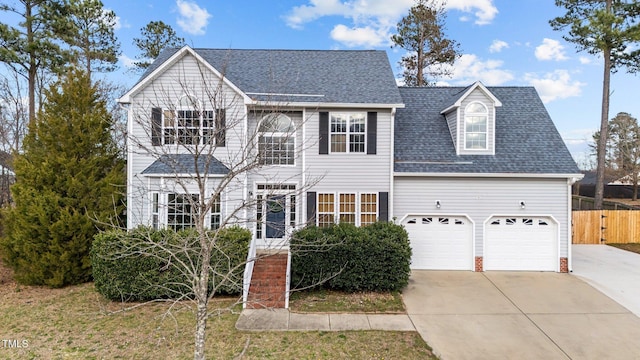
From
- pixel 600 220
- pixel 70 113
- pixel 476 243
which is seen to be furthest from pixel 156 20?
pixel 600 220

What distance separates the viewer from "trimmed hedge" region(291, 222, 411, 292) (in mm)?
9680

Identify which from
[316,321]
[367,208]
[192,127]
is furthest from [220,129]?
[367,208]

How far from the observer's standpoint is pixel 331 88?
12664mm

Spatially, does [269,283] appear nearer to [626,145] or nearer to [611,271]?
[611,271]

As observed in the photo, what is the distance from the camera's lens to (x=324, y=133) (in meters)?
12.0

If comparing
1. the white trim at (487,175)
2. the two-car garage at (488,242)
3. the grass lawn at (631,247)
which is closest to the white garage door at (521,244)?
the two-car garage at (488,242)

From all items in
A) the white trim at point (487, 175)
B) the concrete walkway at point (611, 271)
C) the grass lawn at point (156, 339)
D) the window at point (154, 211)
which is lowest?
the grass lawn at point (156, 339)

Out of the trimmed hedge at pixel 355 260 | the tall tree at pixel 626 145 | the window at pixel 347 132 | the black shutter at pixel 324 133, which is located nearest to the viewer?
the trimmed hedge at pixel 355 260

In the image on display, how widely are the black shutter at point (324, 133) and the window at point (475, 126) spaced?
5514 millimetres

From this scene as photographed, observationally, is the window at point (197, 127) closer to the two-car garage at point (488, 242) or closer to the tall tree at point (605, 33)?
the two-car garage at point (488, 242)

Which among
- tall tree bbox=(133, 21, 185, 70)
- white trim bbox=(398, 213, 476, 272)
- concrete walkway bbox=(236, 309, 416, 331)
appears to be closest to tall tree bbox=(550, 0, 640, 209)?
white trim bbox=(398, 213, 476, 272)

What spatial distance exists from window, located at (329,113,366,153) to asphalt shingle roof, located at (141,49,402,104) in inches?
23.5

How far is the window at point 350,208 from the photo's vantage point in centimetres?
1201

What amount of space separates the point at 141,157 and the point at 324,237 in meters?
7.10
